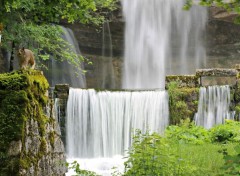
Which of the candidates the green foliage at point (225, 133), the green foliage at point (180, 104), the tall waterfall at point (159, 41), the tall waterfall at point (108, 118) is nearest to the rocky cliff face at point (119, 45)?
the tall waterfall at point (159, 41)

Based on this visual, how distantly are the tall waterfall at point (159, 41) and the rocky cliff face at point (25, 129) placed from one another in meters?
18.0

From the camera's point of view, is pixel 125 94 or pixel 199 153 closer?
pixel 199 153

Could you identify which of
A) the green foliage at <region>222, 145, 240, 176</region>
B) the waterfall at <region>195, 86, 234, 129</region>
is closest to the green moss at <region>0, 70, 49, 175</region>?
the green foliage at <region>222, 145, 240, 176</region>

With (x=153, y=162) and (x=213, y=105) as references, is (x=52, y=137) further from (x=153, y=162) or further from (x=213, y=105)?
(x=213, y=105)

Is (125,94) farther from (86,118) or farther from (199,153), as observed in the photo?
(199,153)

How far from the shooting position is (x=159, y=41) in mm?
26453

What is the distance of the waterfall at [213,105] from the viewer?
15.6 meters

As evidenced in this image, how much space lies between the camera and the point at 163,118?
51.9 ft

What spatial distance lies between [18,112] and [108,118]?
9.18 metres

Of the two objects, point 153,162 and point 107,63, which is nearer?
point 153,162

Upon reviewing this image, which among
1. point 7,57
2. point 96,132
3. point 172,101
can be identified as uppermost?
point 7,57

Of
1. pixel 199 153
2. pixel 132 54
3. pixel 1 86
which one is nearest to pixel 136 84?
pixel 132 54

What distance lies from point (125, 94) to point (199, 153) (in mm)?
6763

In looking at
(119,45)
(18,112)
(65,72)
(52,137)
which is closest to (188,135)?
(52,137)
